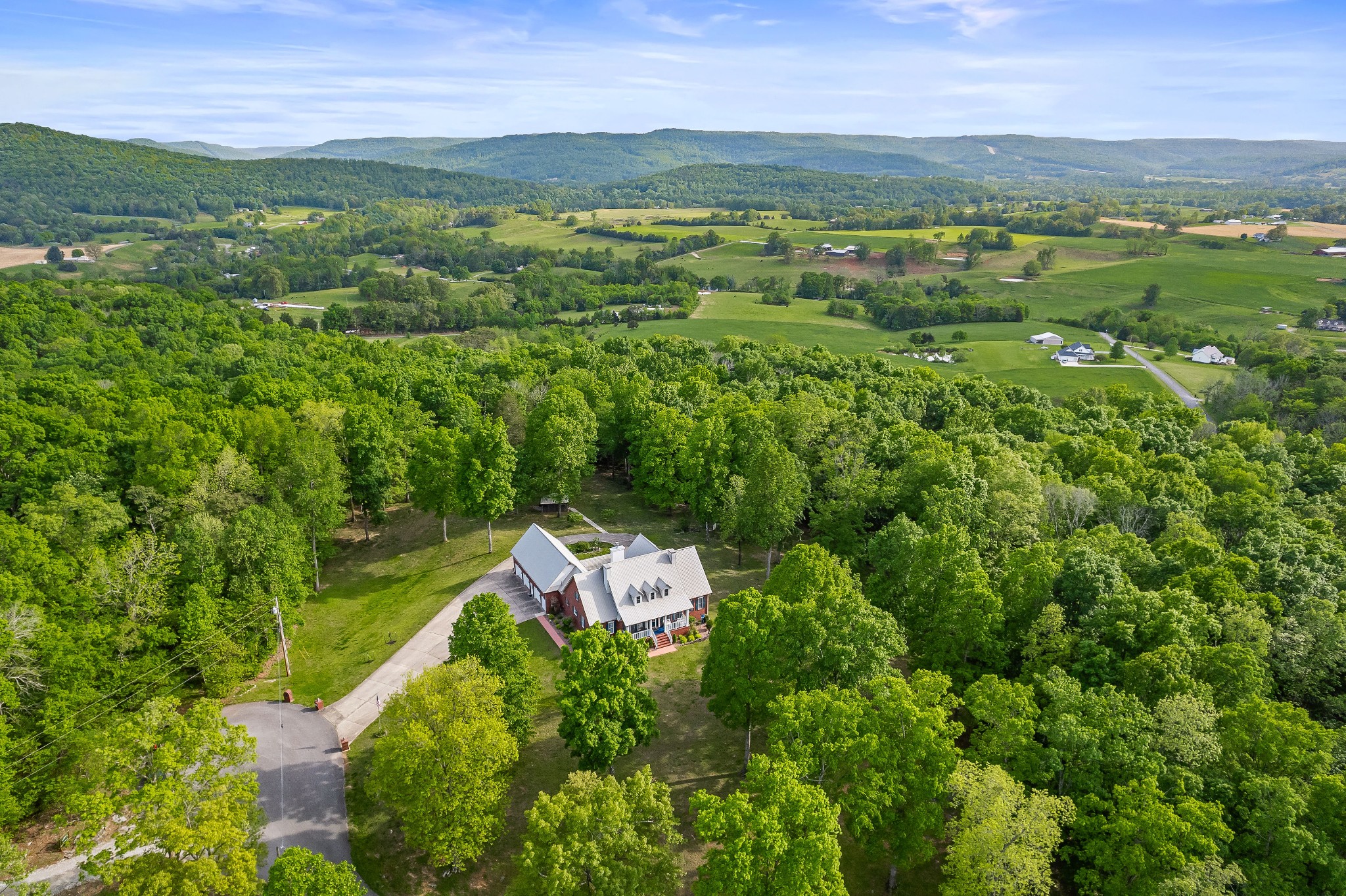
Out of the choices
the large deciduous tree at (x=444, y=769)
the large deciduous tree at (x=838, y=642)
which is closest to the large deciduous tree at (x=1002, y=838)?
the large deciduous tree at (x=838, y=642)

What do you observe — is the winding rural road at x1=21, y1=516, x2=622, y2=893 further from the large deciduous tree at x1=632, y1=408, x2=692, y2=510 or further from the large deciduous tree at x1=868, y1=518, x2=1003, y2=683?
the large deciduous tree at x1=868, y1=518, x2=1003, y2=683

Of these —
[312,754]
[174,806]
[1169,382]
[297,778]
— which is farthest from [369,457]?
[1169,382]

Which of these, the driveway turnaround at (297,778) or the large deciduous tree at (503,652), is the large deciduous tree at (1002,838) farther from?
the driveway turnaround at (297,778)

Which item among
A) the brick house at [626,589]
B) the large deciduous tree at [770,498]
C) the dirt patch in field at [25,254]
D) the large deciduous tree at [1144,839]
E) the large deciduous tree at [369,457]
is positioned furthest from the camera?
the dirt patch in field at [25,254]

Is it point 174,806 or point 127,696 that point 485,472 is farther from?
point 174,806

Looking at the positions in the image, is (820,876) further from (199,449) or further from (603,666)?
(199,449)

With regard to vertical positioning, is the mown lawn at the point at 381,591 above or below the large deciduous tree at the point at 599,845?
below
